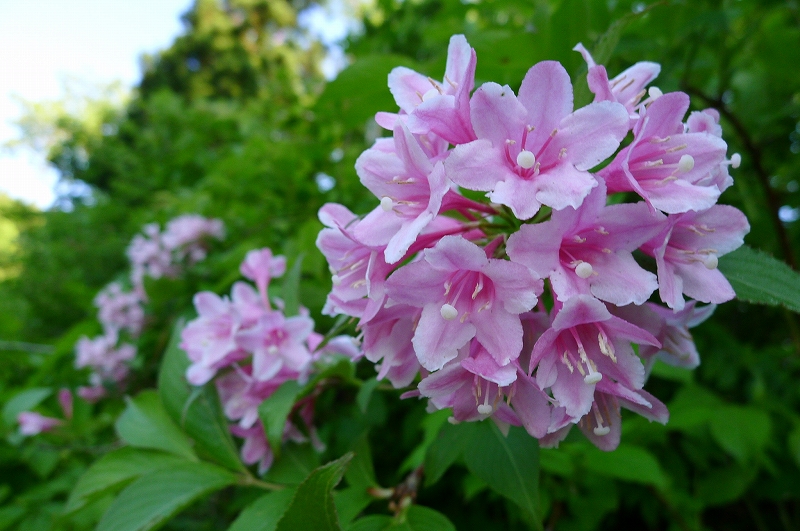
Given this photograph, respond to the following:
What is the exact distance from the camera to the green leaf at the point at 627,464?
1390mm

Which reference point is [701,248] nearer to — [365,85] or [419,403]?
[365,85]

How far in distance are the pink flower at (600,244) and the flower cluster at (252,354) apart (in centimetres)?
59

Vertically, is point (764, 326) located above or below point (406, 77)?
below

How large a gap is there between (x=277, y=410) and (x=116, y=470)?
551 millimetres

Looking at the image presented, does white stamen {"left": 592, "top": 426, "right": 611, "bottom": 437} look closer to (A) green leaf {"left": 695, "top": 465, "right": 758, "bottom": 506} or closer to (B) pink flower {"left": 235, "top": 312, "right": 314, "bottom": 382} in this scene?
(B) pink flower {"left": 235, "top": 312, "right": 314, "bottom": 382}

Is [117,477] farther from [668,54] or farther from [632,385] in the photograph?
[668,54]

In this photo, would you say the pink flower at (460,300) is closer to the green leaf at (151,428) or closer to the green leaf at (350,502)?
the green leaf at (350,502)

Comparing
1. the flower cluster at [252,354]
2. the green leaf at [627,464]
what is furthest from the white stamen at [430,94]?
the green leaf at [627,464]

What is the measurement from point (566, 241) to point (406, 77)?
0.41 m

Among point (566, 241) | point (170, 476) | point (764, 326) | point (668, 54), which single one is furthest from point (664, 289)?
point (764, 326)

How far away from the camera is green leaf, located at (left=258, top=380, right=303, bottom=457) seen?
1.04 meters

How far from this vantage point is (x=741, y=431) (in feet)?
5.47

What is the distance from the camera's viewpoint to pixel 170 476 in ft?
3.77

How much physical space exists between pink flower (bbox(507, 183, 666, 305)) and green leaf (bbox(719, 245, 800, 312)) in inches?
7.4
